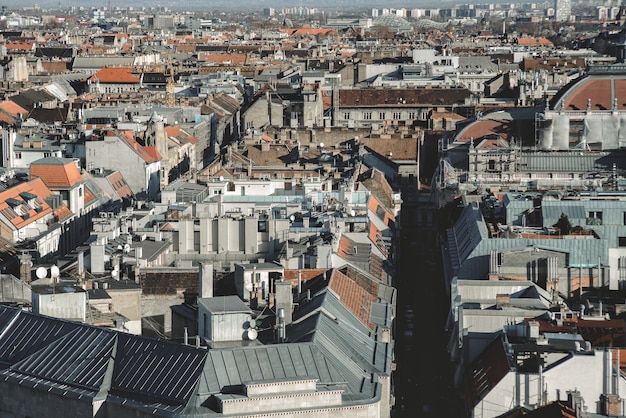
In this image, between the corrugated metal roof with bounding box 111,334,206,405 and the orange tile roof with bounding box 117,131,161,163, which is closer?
the corrugated metal roof with bounding box 111,334,206,405

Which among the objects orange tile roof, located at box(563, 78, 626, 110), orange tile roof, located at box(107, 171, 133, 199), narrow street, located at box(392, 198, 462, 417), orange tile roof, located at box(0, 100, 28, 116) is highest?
orange tile roof, located at box(563, 78, 626, 110)

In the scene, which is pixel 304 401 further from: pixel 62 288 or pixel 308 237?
pixel 308 237

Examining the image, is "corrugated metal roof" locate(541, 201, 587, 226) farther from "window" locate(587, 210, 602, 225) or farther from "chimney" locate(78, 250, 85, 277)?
"chimney" locate(78, 250, 85, 277)

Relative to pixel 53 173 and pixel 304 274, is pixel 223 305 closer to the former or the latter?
pixel 304 274

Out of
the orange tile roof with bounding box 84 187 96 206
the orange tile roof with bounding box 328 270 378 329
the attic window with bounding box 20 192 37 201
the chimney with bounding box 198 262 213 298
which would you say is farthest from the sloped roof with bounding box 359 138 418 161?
the chimney with bounding box 198 262 213 298

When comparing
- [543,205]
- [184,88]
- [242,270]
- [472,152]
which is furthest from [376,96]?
[242,270]

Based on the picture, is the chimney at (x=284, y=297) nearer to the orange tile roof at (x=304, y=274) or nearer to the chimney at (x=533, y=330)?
the chimney at (x=533, y=330)
